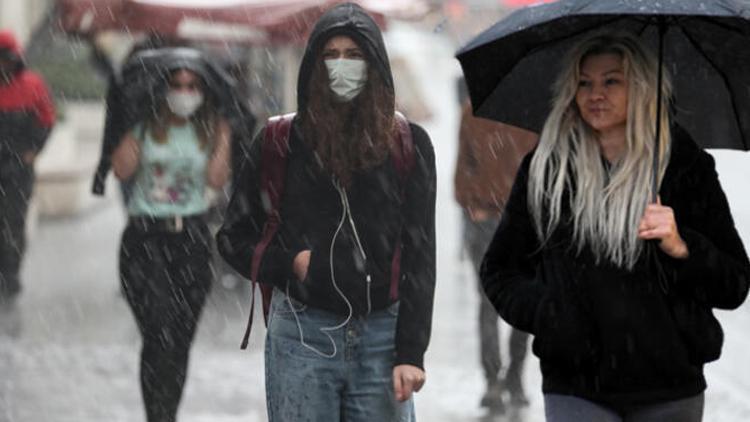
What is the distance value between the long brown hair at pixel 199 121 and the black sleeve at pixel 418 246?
8.31ft

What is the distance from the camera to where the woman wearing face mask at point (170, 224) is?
22.4ft

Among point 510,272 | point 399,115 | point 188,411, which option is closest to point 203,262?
point 188,411

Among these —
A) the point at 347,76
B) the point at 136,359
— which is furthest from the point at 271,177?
the point at 136,359

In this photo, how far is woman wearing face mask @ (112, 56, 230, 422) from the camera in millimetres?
6836

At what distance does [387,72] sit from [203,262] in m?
2.36

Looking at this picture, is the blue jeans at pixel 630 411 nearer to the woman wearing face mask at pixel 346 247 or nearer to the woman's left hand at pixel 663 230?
the woman's left hand at pixel 663 230

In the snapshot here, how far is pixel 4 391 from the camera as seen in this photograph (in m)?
8.73

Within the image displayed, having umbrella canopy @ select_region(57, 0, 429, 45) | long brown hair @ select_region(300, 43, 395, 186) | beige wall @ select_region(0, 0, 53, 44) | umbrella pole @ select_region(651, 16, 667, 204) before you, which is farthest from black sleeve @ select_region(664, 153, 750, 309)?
beige wall @ select_region(0, 0, 53, 44)

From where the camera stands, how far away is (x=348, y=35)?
15.6 ft

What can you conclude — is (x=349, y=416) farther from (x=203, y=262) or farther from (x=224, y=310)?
(x=224, y=310)

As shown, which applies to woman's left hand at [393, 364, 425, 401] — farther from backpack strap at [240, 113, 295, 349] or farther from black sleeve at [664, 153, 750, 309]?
black sleeve at [664, 153, 750, 309]

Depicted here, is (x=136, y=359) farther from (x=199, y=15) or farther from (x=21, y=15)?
(x=21, y=15)

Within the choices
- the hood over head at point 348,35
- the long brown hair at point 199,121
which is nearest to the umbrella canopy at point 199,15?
the long brown hair at point 199,121

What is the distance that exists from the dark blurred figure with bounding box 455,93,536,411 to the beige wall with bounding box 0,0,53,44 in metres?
13.7
